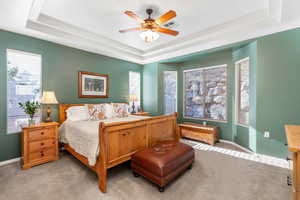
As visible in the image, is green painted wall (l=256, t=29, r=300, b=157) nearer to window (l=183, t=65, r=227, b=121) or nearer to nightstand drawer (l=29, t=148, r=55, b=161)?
window (l=183, t=65, r=227, b=121)

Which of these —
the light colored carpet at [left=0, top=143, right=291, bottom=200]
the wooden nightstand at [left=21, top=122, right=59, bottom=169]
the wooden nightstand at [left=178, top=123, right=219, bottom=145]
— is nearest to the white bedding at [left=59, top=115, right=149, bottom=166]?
the wooden nightstand at [left=21, top=122, right=59, bottom=169]

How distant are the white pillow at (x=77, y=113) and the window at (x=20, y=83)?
684 mm

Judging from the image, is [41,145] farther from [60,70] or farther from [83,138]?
[60,70]

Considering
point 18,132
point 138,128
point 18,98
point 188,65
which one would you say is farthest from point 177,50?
point 18,132

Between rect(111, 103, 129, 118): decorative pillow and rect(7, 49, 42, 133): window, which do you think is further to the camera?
rect(111, 103, 129, 118): decorative pillow

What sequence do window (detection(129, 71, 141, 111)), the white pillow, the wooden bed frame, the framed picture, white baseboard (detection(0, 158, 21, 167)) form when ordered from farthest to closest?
window (detection(129, 71, 141, 111)) → the framed picture → the white pillow → white baseboard (detection(0, 158, 21, 167)) → the wooden bed frame

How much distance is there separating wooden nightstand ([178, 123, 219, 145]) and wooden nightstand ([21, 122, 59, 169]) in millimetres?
3506

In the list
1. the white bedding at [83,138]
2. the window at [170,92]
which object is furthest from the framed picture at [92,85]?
the window at [170,92]

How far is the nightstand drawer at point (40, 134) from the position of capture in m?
2.61

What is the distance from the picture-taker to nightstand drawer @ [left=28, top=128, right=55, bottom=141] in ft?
8.55

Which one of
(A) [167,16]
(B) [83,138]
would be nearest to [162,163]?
(B) [83,138]

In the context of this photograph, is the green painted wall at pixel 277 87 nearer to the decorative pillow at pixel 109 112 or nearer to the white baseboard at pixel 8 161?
the decorative pillow at pixel 109 112

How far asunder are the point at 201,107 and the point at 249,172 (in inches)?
99.3

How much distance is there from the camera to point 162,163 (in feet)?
6.33
